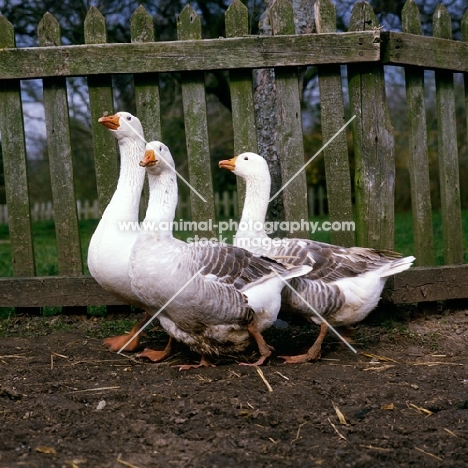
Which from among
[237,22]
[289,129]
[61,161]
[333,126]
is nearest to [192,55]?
[237,22]

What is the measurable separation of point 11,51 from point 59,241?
1.52 m

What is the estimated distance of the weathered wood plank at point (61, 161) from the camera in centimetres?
511

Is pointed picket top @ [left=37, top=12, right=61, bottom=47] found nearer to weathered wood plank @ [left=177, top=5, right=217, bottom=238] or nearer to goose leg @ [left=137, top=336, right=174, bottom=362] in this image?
weathered wood plank @ [left=177, top=5, right=217, bottom=238]

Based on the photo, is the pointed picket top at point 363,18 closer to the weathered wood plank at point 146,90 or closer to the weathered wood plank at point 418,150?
→ the weathered wood plank at point 418,150

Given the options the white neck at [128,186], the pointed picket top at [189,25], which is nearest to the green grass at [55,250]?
the white neck at [128,186]

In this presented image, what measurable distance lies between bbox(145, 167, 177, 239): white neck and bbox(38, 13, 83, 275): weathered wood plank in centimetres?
120

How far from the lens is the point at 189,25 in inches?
199

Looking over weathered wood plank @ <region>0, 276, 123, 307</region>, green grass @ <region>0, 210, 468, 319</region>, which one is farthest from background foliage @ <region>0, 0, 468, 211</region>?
weathered wood plank @ <region>0, 276, 123, 307</region>

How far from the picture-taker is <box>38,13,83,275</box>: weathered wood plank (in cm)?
511

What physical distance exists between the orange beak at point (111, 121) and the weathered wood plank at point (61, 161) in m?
0.60

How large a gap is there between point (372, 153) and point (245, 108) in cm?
107

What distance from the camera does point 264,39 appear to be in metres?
4.96

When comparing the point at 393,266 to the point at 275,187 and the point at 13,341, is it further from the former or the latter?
the point at 13,341

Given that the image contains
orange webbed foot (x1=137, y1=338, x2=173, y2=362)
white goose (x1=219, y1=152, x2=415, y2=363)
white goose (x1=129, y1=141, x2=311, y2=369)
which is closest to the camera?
white goose (x1=129, y1=141, x2=311, y2=369)
